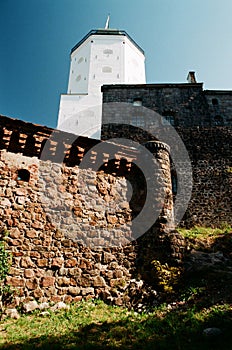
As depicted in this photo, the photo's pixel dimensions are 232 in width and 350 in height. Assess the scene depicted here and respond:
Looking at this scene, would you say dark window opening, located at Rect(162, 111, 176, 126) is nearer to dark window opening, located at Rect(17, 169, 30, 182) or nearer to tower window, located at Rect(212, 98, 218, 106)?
tower window, located at Rect(212, 98, 218, 106)

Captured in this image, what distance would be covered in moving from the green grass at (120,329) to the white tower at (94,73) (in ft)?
64.6

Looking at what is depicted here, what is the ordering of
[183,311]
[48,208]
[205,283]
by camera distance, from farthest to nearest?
[48,208], [205,283], [183,311]

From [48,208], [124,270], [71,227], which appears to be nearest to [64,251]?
[71,227]

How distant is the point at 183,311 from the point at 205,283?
1206 millimetres

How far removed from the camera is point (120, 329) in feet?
14.3

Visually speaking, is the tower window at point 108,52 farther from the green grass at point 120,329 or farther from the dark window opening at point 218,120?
the green grass at point 120,329

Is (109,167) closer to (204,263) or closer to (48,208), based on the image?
(48,208)

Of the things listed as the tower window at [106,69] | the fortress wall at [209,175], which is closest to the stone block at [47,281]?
the fortress wall at [209,175]

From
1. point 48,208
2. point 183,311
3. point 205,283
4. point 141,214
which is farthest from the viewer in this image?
point 141,214

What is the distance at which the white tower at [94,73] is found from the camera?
25766 mm

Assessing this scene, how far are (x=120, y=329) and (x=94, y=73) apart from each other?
28.4m

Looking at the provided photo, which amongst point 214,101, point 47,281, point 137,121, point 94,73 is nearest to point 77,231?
point 47,281

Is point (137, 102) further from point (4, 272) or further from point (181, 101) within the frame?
point (4, 272)

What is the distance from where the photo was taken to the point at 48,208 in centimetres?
628
